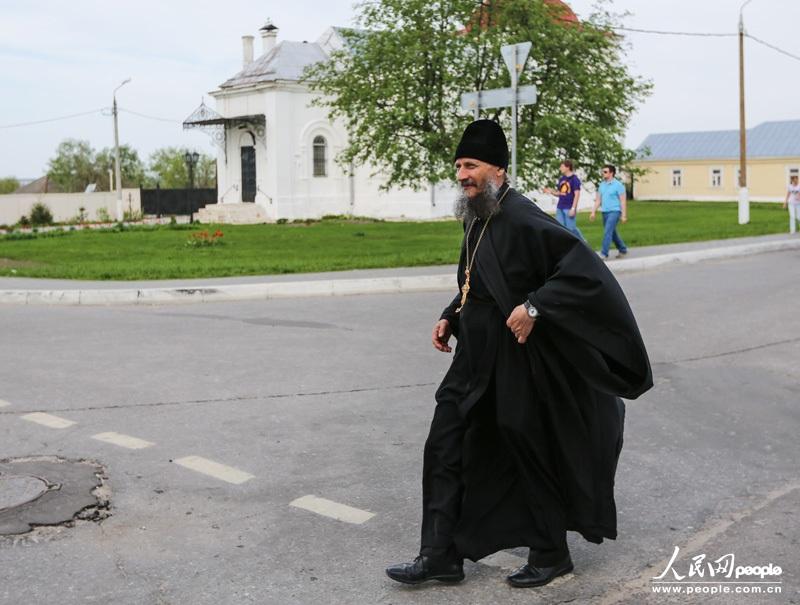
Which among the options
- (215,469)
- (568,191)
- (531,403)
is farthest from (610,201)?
(531,403)

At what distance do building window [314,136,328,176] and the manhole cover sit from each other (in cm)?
4083

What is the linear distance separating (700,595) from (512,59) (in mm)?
11504

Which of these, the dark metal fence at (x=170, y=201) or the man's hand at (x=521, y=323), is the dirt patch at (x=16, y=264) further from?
the dark metal fence at (x=170, y=201)

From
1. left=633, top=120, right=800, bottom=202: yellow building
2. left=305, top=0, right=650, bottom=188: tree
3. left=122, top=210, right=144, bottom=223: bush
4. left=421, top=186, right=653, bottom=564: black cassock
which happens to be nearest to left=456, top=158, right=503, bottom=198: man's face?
left=421, top=186, right=653, bottom=564: black cassock

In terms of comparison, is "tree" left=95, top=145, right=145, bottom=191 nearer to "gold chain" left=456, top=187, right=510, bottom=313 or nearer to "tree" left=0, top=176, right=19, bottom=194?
"tree" left=0, top=176, right=19, bottom=194

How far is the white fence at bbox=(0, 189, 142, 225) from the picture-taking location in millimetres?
46200

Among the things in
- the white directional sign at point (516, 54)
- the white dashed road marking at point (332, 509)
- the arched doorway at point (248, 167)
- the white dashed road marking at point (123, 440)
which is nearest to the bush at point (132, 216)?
the arched doorway at point (248, 167)

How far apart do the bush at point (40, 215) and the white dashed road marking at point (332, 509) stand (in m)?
42.1

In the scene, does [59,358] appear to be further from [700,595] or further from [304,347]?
[700,595]

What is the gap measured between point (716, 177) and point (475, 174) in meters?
76.4

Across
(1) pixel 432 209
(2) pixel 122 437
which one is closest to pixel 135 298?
(2) pixel 122 437

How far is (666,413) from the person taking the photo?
6629 millimetres

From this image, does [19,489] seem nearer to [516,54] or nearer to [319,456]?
[319,456]

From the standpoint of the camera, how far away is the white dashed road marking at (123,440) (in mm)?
5836
